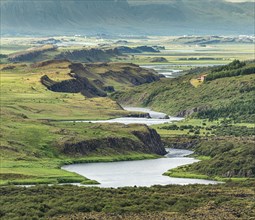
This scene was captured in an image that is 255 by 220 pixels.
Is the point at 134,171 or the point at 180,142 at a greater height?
the point at 180,142

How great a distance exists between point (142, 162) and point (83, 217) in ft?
154

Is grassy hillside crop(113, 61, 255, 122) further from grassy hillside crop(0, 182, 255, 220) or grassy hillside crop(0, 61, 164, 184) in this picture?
grassy hillside crop(0, 182, 255, 220)

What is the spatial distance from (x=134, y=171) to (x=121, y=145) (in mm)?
17754

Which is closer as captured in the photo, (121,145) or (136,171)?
(136,171)

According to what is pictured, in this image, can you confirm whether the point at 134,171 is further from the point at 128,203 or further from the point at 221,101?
the point at 221,101

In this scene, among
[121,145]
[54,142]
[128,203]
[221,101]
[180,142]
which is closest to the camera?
[128,203]

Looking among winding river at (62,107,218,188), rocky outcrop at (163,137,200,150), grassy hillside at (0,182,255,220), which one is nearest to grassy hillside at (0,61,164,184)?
winding river at (62,107,218,188)

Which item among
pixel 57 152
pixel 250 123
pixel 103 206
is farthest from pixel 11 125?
pixel 103 206

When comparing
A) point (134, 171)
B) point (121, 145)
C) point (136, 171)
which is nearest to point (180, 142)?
point (121, 145)

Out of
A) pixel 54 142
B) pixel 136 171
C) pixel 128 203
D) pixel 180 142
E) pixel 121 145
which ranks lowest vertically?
pixel 128 203

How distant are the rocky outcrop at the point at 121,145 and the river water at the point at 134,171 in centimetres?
375

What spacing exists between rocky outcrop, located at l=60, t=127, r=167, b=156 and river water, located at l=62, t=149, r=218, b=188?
3.75 m

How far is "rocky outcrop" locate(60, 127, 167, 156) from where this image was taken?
4993 inches

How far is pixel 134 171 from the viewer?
114 meters
